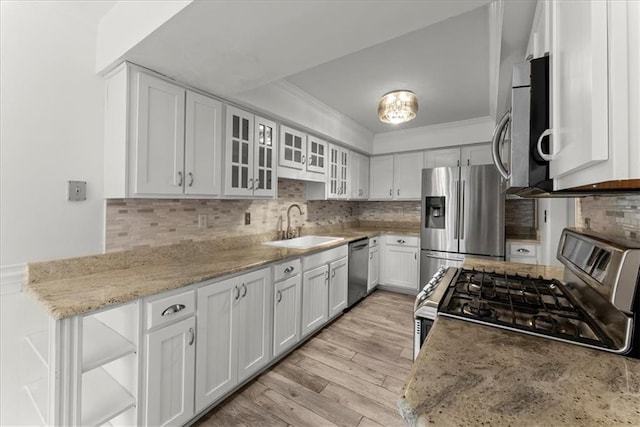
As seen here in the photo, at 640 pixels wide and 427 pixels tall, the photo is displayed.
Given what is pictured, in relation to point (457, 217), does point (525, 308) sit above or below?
below

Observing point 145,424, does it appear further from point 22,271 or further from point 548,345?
point 548,345

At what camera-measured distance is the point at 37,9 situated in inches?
60.8

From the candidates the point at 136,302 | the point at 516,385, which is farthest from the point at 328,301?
the point at 516,385

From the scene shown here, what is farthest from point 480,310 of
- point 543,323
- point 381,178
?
point 381,178

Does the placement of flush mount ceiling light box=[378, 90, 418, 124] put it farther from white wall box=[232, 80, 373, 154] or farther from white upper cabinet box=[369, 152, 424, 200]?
white upper cabinet box=[369, 152, 424, 200]

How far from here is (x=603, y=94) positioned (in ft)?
1.55

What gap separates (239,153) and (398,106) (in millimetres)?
1519

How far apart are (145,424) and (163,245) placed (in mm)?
1086

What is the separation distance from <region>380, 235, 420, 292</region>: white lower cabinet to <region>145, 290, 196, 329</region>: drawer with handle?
306 cm

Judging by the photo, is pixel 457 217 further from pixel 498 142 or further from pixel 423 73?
pixel 498 142

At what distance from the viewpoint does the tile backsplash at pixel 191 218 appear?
1.84 meters

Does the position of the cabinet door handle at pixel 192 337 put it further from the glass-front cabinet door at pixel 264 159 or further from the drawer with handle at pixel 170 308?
the glass-front cabinet door at pixel 264 159

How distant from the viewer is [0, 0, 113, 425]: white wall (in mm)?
1460

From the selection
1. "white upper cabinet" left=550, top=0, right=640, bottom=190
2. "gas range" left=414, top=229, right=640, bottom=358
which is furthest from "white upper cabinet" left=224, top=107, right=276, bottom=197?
"white upper cabinet" left=550, top=0, right=640, bottom=190
